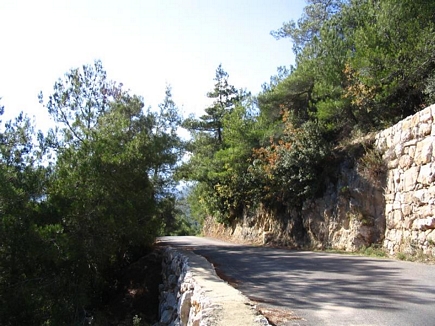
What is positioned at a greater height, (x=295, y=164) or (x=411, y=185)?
(x=295, y=164)

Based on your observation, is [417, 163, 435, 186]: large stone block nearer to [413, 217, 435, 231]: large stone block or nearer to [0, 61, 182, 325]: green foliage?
[413, 217, 435, 231]: large stone block

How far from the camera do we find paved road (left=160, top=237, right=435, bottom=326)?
217 inches

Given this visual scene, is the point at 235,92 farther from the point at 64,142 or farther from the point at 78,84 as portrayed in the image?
the point at 64,142

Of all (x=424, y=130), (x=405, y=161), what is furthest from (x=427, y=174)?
(x=424, y=130)

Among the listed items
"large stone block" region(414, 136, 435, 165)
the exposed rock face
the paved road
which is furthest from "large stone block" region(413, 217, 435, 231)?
"large stone block" region(414, 136, 435, 165)

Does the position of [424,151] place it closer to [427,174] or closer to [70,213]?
[427,174]

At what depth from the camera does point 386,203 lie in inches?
548

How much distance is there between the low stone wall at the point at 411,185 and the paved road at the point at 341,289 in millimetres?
1653

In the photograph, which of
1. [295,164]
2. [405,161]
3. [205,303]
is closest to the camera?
[205,303]

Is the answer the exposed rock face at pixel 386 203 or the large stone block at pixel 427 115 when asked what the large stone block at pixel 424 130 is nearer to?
the exposed rock face at pixel 386 203

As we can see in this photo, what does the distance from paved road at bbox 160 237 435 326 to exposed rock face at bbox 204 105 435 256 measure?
1.92m

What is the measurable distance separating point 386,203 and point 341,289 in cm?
750

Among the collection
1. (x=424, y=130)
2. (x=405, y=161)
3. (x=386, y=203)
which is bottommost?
(x=386, y=203)

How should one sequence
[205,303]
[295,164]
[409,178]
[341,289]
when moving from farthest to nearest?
[295,164], [409,178], [341,289], [205,303]
